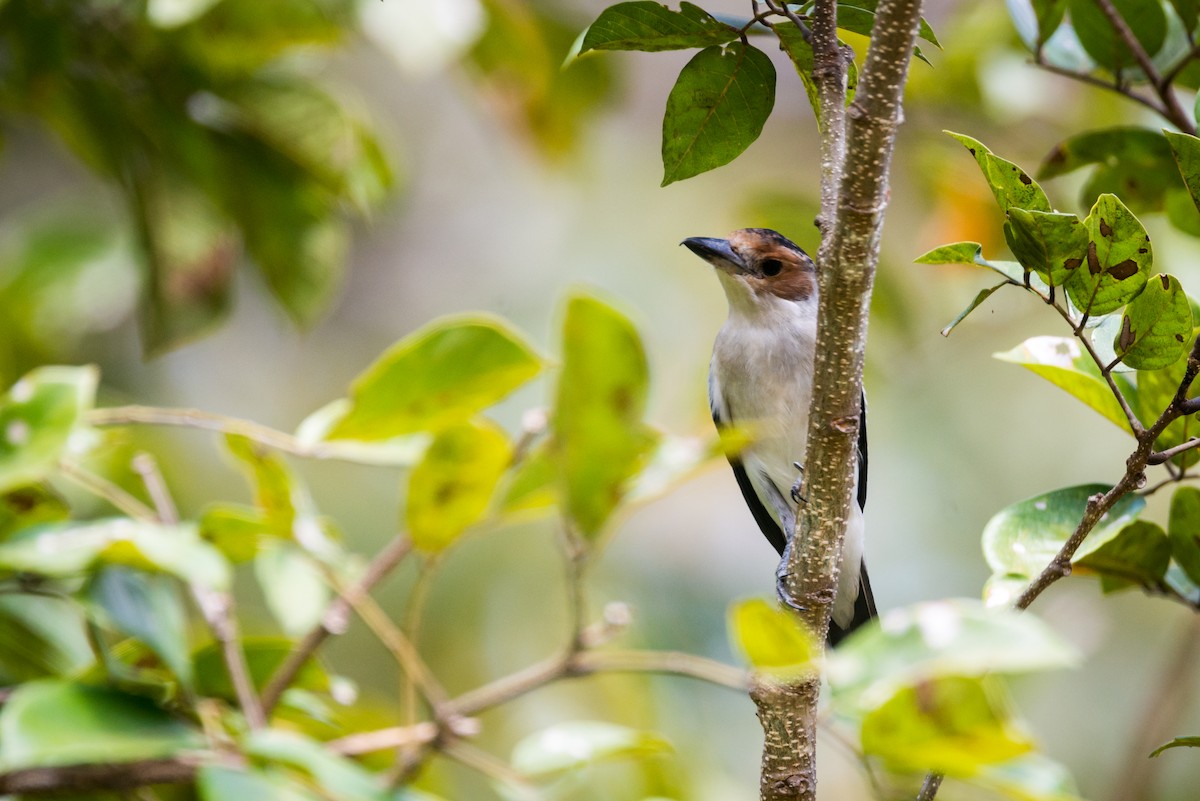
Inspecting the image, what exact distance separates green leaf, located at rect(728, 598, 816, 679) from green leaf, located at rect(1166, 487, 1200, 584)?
772 millimetres

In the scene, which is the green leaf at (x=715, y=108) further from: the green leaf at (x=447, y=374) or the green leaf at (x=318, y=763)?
the green leaf at (x=318, y=763)

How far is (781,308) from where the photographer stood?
2480 mm

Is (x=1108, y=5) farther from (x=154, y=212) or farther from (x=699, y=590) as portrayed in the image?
(x=699, y=590)

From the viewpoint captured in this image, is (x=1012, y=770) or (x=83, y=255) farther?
(x=83, y=255)

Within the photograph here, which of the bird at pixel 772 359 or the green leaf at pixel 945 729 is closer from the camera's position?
the green leaf at pixel 945 729

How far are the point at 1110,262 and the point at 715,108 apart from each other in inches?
17.3

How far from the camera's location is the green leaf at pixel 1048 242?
1.08m

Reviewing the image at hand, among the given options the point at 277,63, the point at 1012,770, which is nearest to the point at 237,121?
the point at 277,63

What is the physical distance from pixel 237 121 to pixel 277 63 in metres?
0.26

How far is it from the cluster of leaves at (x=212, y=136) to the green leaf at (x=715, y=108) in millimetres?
1242

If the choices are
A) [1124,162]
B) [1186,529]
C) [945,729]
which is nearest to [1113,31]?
[1124,162]

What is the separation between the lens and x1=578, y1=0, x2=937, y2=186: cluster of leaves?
1.18 metres

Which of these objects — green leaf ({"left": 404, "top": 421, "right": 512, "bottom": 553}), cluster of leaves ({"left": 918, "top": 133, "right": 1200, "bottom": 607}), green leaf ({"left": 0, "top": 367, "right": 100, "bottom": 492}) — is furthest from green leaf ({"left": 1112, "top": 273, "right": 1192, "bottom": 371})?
green leaf ({"left": 0, "top": 367, "right": 100, "bottom": 492})

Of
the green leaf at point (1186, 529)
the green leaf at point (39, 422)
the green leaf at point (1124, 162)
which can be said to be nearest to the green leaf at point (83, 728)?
the green leaf at point (39, 422)
